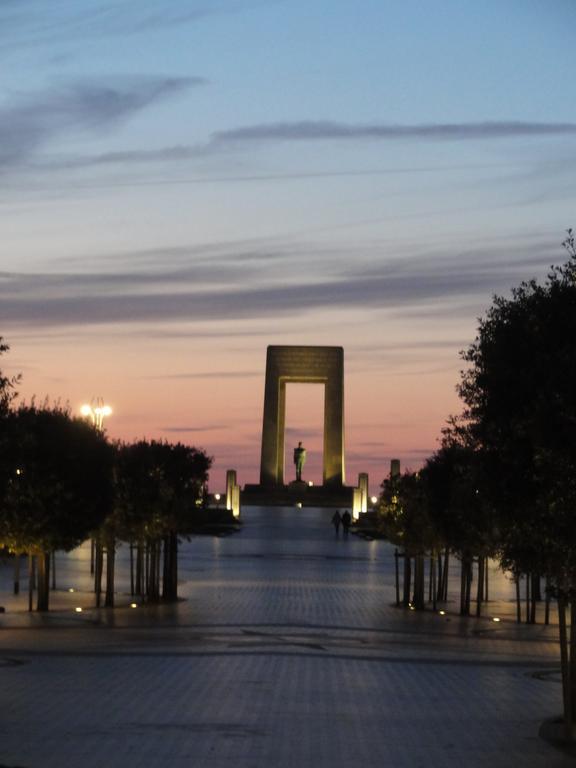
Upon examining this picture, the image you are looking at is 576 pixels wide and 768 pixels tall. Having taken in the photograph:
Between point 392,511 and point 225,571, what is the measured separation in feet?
40.7

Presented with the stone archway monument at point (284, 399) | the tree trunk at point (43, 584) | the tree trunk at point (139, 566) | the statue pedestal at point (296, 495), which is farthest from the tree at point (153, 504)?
the stone archway monument at point (284, 399)

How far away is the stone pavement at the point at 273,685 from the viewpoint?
13.9m

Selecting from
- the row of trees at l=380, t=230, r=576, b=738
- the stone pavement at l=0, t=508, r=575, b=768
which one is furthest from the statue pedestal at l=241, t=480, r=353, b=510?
the row of trees at l=380, t=230, r=576, b=738

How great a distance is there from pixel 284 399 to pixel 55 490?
100.0 metres

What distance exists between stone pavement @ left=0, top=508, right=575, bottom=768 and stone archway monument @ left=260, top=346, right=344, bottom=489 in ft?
291

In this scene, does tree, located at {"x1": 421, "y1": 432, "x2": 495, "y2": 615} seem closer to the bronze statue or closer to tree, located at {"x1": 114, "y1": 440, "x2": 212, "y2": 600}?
tree, located at {"x1": 114, "y1": 440, "x2": 212, "y2": 600}

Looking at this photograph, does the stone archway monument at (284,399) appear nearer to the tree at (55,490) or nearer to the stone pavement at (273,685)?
the stone pavement at (273,685)

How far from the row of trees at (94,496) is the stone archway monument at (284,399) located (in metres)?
87.2

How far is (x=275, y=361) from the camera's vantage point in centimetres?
13012

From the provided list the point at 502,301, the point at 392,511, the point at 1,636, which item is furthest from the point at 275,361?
the point at 502,301

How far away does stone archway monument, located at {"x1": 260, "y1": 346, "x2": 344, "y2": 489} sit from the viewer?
12719 cm

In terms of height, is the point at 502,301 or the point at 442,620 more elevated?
the point at 502,301

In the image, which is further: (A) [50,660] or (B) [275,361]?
(B) [275,361]

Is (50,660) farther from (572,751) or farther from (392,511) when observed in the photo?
(392,511)
